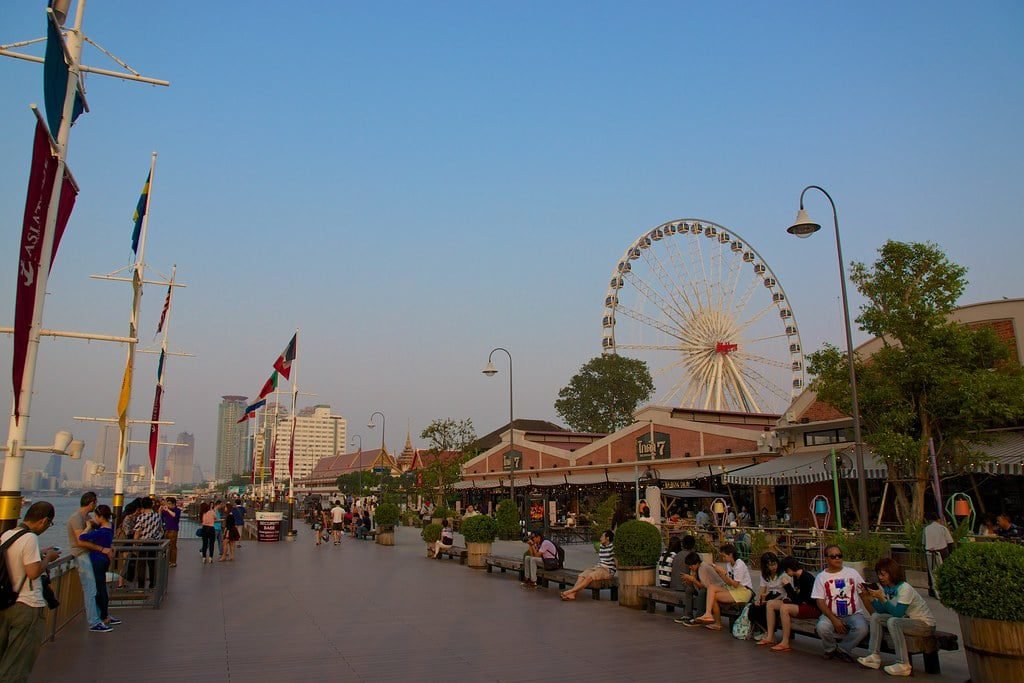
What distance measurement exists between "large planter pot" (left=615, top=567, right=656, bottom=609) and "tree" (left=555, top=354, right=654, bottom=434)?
57.9 m

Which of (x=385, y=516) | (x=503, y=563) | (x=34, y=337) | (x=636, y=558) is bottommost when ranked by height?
(x=503, y=563)

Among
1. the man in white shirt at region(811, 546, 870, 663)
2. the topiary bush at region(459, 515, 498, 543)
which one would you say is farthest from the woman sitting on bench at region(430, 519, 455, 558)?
the man in white shirt at region(811, 546, 870, 663)

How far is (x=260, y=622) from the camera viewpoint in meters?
10.6

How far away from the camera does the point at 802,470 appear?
981 inches

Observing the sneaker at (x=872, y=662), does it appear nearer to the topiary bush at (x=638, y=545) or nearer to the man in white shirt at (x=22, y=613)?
the topiary bush at (x=638, y=545)

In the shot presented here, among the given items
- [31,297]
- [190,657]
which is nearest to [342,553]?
[190,657]

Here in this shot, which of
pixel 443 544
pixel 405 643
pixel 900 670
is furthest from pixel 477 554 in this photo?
pixel 900 670

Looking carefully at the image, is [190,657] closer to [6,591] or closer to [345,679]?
[345,679]

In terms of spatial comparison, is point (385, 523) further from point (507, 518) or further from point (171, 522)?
point (171, 522)

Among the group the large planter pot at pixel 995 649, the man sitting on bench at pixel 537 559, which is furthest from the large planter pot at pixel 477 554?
the large planter pot at pixel 995 649

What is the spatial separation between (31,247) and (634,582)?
29.4ft

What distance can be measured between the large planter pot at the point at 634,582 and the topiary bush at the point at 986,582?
5.45m

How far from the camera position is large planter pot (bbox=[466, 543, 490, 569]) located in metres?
19.0

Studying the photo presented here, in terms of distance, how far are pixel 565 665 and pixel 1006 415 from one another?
15.1 meters
